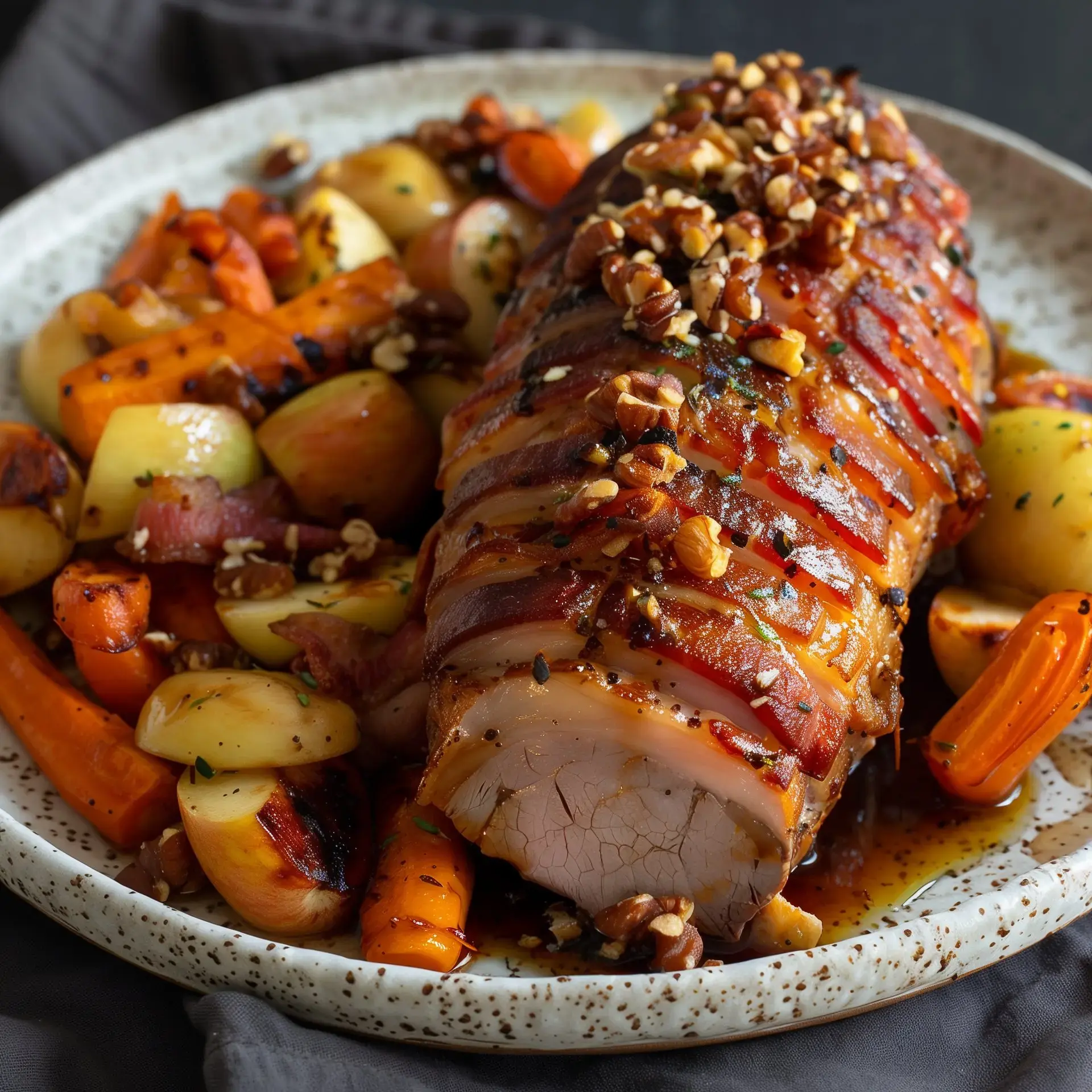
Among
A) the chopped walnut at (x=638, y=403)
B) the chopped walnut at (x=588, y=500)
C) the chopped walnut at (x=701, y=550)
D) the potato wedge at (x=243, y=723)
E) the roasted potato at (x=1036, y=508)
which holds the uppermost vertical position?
the chopped walnut at (x=638, y=403)

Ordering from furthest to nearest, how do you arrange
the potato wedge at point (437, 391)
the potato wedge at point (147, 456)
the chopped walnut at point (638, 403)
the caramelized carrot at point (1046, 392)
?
the caramelized carrot at point (1046, 392) < the potato wedge at point (437, 391) < the potato wedge at point (147, 456) < the chopped walnut at point (638, 403)

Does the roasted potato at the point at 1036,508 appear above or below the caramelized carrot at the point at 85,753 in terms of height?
above

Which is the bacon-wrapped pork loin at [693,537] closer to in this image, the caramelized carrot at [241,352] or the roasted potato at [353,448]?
the roasted potato at [353,448]

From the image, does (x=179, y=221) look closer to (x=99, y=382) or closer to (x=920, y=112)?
(x=99, y=382)

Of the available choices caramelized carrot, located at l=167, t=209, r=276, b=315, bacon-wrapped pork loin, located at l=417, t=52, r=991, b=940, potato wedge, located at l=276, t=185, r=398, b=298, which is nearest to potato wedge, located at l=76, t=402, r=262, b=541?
caramelized carrot, located at l=167, t=209, r=276, b=315

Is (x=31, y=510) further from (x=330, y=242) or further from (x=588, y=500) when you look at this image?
(x=588, y=500)

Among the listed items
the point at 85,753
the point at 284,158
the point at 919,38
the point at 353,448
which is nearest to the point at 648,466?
the point at 353,448

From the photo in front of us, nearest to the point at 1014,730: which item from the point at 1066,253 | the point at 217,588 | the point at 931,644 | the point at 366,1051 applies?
the point at 931,644

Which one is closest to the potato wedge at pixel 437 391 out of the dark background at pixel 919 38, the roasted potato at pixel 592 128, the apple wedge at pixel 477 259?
the apple wedge at pixel 477 259
